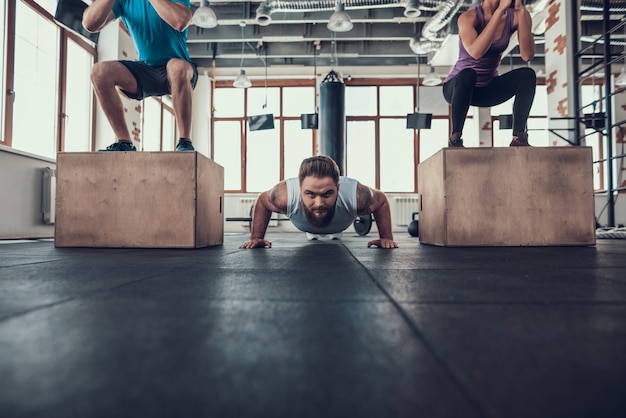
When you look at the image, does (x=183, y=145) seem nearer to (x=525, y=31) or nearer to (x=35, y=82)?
(x=525, y=31)

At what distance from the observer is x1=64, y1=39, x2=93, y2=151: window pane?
5516 millimetres

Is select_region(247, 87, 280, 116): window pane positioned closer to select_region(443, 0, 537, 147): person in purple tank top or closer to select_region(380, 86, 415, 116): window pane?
select_region(380, 86, 415, 116): window pane

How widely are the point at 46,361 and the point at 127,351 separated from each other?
0.26ft

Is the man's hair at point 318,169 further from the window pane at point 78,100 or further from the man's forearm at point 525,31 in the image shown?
the window pane at point 78,100

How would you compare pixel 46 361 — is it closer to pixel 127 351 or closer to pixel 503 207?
pixel 127 351

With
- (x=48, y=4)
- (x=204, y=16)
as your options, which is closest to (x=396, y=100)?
(x=204, y=16)

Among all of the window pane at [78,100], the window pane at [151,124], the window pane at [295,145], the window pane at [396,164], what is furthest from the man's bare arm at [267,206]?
the window pane at [396,164]

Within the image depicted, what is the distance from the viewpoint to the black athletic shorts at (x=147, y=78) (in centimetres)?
244

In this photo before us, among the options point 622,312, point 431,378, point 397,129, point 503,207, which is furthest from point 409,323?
point 397,129

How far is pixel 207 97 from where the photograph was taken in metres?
8.78

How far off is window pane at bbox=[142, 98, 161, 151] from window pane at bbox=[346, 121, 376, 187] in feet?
12.1

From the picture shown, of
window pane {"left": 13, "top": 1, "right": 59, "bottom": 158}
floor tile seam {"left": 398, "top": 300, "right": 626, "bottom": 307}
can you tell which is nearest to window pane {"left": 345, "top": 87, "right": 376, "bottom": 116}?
window pane {"left": 13, "top": 1, "right": 59, "bottom": 158}

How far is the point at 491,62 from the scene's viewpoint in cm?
249

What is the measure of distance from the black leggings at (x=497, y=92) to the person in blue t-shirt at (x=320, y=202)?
67 cm
